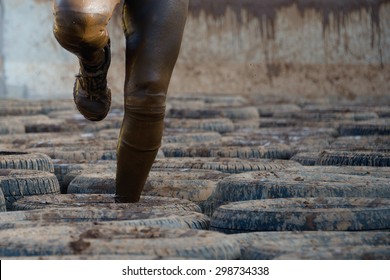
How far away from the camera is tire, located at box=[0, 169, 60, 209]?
539 centimetres

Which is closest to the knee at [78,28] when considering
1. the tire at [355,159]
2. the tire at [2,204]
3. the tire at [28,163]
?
the tire at [2,204]

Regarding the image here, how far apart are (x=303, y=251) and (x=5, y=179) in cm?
231

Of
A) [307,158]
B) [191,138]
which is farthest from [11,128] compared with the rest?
[307,158]

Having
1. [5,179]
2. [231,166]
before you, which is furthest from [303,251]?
[231,166]

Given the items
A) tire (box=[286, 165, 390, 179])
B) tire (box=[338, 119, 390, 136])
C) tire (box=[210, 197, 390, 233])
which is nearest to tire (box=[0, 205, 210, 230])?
tire (box=[210, 197, 390, 233])

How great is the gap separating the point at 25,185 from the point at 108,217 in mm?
1221

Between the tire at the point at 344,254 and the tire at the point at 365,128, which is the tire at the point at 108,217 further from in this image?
the tire at the point at 365,128

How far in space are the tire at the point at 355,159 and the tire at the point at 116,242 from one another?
2809mm

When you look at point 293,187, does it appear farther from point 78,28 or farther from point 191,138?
point 191,138

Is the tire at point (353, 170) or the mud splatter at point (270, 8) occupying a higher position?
the mud splatter at point (270, 8)

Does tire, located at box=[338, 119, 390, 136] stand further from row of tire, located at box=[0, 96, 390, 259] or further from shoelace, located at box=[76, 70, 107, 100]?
shoelace, located at box=[76, 70, 107, 100]

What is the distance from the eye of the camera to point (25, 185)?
5.42 metres

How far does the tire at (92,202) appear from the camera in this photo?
15.3 feet

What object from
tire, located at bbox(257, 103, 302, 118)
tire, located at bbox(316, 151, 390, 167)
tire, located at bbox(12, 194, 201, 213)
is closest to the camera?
tire, located at bbox(12, 194, 201, 213)
